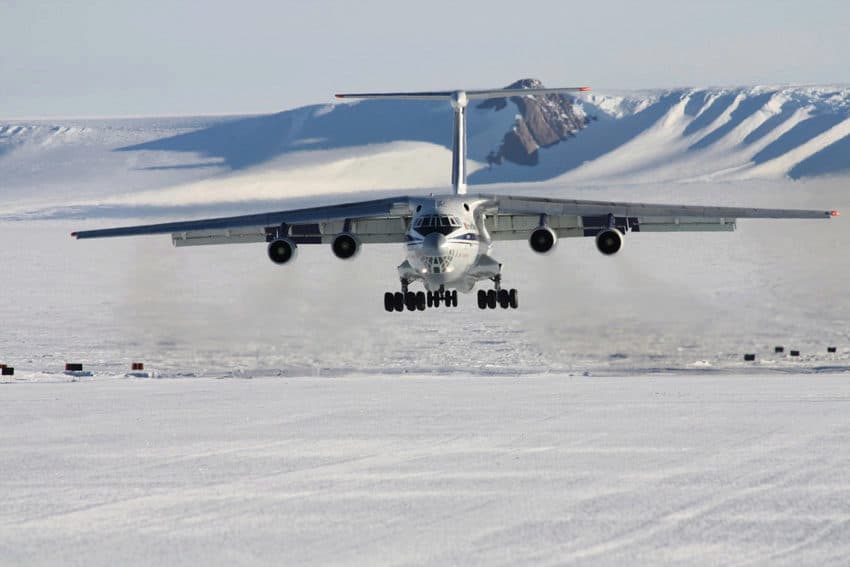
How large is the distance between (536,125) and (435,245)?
518ft

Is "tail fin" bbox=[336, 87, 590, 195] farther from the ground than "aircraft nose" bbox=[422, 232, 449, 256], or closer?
farther from the ground

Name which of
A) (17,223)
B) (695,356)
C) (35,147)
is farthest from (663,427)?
(35,147)

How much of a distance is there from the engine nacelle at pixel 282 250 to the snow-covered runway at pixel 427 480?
15.1 feet

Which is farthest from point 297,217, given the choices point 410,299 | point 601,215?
point 601,215

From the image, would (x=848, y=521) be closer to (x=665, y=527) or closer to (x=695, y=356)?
(x=665, y=527)

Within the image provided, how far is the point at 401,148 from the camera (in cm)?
17262

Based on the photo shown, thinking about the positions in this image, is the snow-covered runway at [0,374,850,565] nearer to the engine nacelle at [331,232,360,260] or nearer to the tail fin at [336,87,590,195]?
the engine nacelle at [331,232,360,260]

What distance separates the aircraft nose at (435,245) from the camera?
113ft

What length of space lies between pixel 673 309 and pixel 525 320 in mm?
18280

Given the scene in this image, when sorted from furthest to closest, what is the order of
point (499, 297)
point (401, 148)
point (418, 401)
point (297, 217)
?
point (401, 148), point (499, 297), point (297, 217), point (418, 401)

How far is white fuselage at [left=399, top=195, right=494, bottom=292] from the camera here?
→ 34.7m

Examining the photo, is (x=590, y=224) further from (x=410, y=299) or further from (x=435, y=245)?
(x=435, y=245)

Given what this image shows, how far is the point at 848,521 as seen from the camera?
1731 centimetres

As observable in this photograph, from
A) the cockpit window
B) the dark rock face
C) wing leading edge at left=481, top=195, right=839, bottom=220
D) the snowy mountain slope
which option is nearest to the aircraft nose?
the cockpit window
